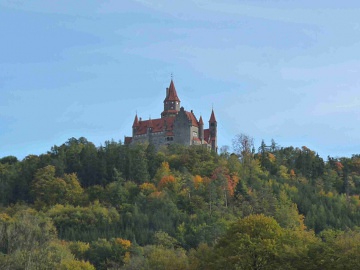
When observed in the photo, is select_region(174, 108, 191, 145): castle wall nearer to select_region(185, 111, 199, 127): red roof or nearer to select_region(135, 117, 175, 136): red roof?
select_region(185, 111, 199, 127): red roof

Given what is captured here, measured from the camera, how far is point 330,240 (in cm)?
5694

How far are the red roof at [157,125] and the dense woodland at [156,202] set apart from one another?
817 cm

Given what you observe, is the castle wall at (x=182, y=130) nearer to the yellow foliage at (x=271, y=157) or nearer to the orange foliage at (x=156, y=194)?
the yellow foliage at (x=271, y=157)

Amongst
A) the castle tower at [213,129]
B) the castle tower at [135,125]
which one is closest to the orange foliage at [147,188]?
the castle tower at [213,129]

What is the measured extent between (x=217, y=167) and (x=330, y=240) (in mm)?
56825

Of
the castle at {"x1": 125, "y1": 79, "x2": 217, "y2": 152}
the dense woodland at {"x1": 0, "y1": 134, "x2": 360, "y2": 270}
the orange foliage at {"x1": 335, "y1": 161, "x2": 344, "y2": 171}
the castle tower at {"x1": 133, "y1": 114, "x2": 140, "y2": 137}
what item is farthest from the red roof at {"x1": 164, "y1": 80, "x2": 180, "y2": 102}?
the orange foliage at {"x1": 335, "y1": 161, "x2": 344, "y2": 171}

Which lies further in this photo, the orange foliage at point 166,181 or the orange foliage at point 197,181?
the orange foliage at point 197,181

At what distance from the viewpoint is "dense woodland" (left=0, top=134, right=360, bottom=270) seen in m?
71.1

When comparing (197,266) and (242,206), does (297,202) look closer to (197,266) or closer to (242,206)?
(242,206)

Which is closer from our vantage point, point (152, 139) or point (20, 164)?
point (20, 164)

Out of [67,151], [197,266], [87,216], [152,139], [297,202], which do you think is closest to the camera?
[197,266]

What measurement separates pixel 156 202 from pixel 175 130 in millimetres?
29593

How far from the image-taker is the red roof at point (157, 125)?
130675 mm

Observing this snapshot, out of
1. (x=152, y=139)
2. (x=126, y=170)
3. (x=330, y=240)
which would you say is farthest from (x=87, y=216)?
(x=330, y=240)
